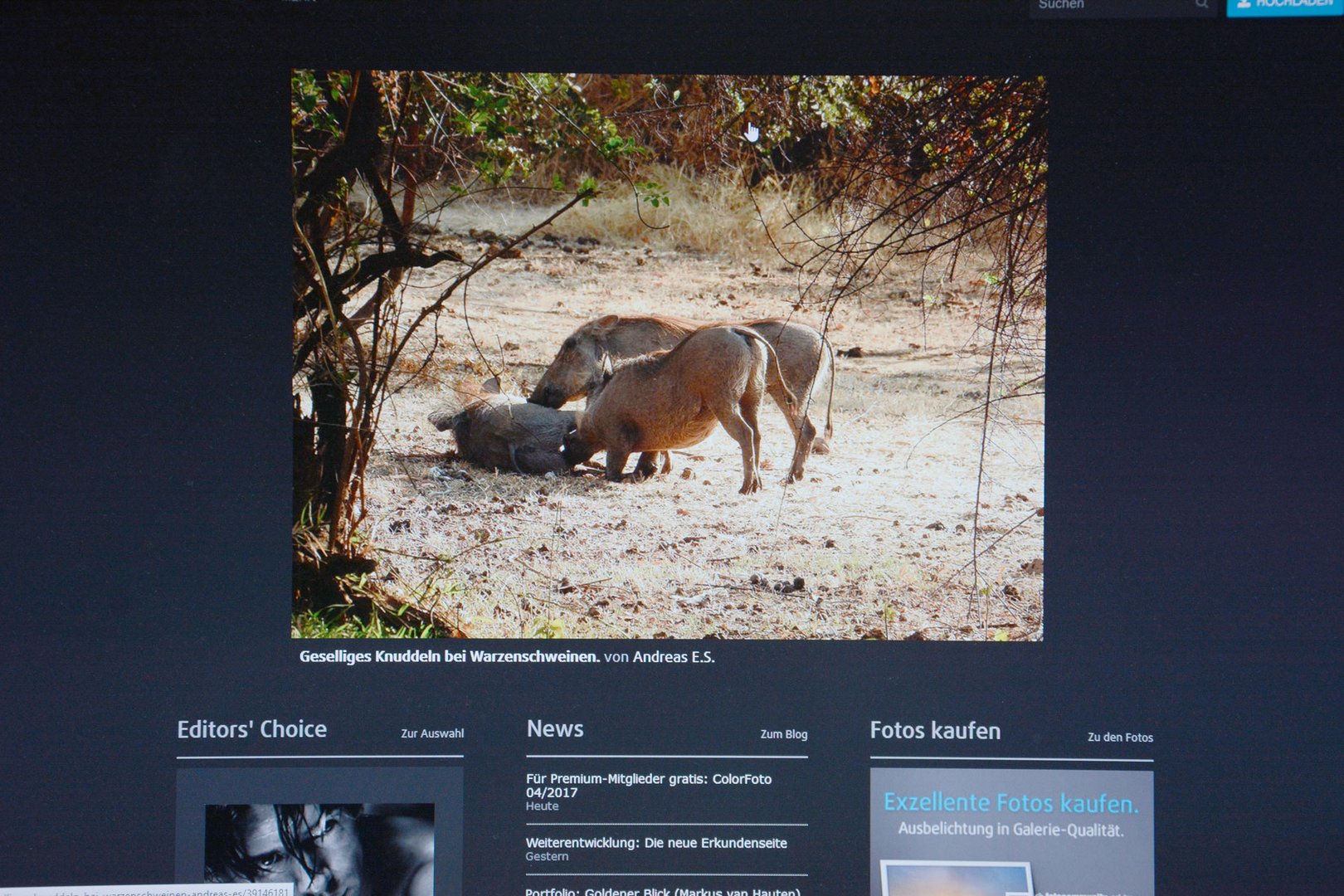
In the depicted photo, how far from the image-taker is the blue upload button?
193cm

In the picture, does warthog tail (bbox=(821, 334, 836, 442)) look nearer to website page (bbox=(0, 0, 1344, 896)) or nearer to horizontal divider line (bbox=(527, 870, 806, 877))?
website page (bbox=(0, 0, 1344, 896))

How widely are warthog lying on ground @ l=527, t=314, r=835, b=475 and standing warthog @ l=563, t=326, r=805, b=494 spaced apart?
26mm

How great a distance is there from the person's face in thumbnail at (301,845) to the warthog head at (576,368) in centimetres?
103

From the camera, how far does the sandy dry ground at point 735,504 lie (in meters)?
2.01

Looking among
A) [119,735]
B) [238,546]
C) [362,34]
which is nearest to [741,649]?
[238,546]

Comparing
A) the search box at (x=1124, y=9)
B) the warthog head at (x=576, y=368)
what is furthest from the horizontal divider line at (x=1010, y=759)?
the search box at (x=1124, y=9)

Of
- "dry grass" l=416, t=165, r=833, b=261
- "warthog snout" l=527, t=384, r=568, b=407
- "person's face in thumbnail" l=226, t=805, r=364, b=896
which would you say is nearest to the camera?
"person's face in thumbnail" l=226, t=805, r=364, b=896

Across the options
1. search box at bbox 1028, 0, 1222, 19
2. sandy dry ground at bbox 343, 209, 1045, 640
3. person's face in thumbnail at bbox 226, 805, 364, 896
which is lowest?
person's face in thumbnail at bbox 226, 805, 364, 896

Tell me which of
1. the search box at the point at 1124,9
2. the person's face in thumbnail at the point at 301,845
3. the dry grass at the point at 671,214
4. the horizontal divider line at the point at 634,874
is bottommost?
the horizontal divider line at the point at 634,874

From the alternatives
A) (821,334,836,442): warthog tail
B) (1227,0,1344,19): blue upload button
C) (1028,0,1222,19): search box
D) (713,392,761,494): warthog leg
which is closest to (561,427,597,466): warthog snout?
(713,392,761,494): warthog leg

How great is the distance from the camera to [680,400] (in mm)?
2539

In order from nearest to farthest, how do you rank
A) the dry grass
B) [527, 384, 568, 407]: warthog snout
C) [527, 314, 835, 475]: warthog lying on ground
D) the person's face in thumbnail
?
the person's face in thumbnail, the dry grass, [527, 314, 835, 475]: warthog lying on ground, [527, 384, 568, 407]: warthog snout

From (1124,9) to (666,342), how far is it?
125 centimetres

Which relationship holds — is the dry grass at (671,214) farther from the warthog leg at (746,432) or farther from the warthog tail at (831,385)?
the warthog leg at (746,432)
